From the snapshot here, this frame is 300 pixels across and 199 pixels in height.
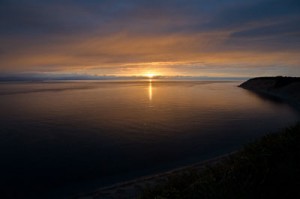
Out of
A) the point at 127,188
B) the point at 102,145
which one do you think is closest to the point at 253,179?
the point at 127,188

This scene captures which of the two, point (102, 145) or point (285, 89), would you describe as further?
point (285, 89)

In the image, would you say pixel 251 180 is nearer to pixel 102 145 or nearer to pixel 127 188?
pixel 127 188

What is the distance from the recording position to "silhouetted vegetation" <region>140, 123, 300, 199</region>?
23.1ft

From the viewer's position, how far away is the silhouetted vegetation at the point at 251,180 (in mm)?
7027

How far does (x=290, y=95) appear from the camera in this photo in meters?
52.8

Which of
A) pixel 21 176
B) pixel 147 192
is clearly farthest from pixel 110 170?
pixel 147 192

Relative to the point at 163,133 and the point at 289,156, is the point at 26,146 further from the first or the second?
the point at 289,156

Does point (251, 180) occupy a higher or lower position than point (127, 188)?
higher

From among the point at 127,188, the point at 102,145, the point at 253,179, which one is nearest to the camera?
the point at 253,179

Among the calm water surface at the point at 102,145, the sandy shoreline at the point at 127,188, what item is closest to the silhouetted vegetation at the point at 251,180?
the sandy shoreline at the point at 127,188

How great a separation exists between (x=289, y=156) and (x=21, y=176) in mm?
11665

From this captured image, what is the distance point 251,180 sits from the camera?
7547 millimetres

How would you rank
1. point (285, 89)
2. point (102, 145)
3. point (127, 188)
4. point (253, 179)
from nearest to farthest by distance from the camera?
point (253, 179) → point (127, 188) → point (102, 145) → point (285, 89)

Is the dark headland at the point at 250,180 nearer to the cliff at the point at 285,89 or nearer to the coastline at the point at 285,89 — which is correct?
the coastline at the point at 285,89
